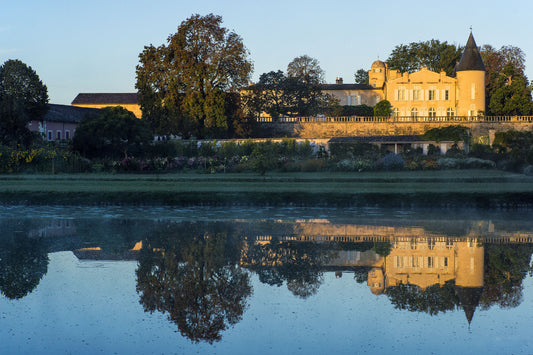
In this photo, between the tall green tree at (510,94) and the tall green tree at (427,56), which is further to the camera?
the tall green tree at (427,56)

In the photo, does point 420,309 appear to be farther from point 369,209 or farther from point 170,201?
point 170,201

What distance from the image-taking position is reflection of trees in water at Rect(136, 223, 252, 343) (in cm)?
626

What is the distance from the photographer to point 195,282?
303 inches

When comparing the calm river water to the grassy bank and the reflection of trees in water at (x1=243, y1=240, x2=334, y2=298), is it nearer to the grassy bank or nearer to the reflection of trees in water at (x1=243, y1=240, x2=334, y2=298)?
the reflection of trees in water at (x1=243, y1=240, x2=334, y2=298)

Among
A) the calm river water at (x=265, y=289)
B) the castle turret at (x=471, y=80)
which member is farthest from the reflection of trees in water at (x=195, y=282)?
the castle turret at (x=471, y=80)

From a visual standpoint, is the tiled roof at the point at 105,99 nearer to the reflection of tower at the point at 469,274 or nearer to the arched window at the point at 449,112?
the arched window at the point at 449,112

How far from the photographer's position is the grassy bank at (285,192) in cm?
1722

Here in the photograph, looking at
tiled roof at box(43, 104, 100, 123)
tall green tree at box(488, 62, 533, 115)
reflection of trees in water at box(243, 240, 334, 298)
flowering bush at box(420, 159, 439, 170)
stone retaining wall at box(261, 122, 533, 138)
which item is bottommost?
reflection of trees in water at box(243, 240, 334, 298)

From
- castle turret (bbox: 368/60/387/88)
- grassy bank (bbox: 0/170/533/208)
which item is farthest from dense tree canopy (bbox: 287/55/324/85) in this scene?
grassy bank (bbox: 0/170/533/208)

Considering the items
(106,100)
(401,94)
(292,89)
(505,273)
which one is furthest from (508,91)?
(505,273)

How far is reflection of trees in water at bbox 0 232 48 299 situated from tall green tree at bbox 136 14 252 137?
4251 centimetres

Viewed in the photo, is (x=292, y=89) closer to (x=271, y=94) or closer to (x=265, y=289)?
(x=271, y=94)

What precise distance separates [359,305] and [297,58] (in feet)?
207

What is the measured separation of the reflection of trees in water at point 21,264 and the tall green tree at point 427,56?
7966 centimetres
